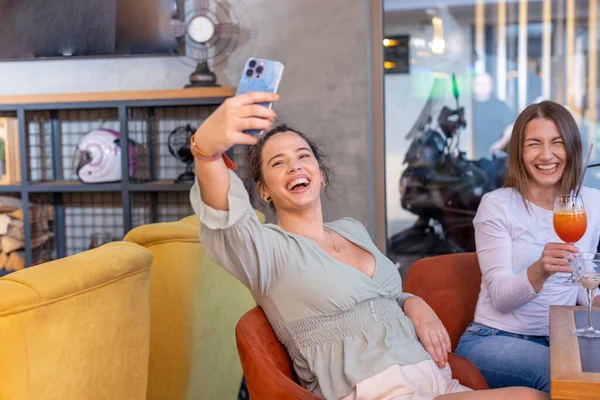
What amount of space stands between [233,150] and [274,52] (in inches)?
20.7

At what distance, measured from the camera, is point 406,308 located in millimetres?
1986

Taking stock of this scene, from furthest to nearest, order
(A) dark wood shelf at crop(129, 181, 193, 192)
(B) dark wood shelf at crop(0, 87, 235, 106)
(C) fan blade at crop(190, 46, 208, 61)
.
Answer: (C) fan blade at crop(190, 46, 208, 61) < (A) dark wood shelf at crop(129, 181, 193, 192) < (B) dark wood shelf at crop(0, 87, 235, 106)

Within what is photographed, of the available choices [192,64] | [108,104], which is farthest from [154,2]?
[108,104]

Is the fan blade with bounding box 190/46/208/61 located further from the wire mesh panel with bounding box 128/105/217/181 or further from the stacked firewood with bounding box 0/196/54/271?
the stacked firewood with bounding box 0/196/54/271

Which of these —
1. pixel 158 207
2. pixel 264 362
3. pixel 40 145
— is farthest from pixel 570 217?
pixel 40 145

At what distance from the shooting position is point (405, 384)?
5.66 ft

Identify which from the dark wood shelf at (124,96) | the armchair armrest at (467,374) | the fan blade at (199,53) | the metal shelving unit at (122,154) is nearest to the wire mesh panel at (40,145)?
the metal shelving unit at (122,154)

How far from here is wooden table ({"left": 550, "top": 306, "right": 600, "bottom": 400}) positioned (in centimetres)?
137

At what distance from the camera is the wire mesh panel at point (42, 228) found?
13.5 ft

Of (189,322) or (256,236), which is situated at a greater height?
(256,236)

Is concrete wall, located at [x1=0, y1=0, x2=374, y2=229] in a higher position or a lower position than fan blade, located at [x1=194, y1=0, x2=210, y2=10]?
lower

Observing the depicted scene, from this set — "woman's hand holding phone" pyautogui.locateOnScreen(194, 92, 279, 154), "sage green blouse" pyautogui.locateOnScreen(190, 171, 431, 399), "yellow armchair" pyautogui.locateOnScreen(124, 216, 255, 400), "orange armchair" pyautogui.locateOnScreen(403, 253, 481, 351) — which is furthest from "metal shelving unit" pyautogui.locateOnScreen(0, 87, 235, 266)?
"woman's hand holding phone" pyautogui.locateOnScreen(194, 92, 279, 154)

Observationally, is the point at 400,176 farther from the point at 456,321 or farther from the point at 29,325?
the point at 29,325

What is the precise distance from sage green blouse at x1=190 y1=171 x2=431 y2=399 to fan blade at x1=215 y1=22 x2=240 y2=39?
2.33 m
